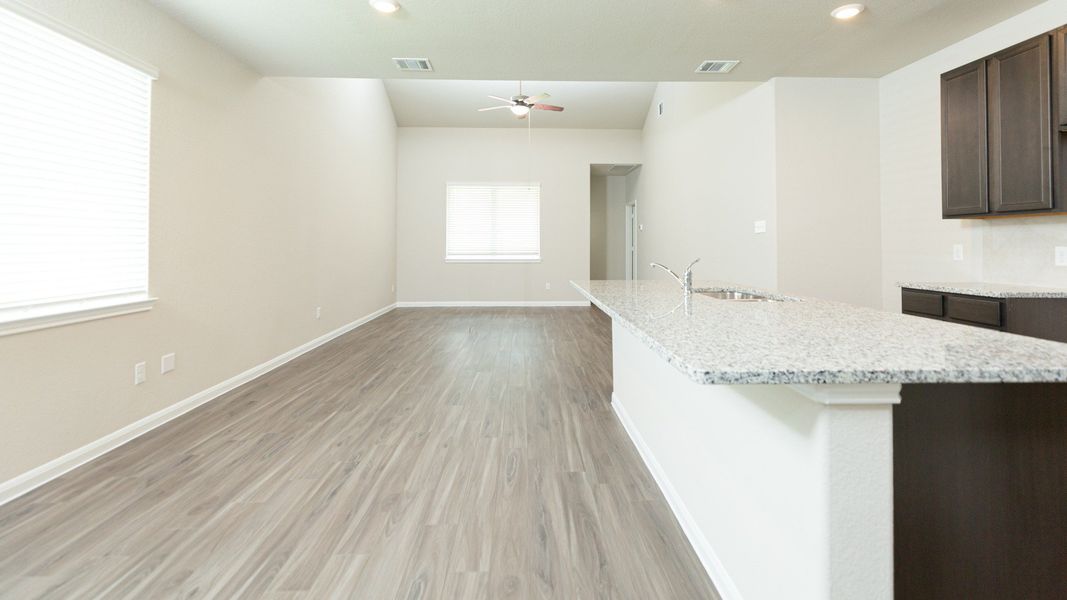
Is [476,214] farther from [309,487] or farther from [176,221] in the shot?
[309,487]

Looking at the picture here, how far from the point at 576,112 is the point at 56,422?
329 inches

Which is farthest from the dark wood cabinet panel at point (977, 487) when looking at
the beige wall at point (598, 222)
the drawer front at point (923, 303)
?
the beige wall at point (598, 222)

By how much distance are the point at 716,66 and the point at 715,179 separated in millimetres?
1999

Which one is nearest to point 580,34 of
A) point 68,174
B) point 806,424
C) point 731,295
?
point 731,295

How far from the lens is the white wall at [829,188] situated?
15.7 feet

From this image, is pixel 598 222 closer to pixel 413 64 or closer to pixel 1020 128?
pixel 413 64

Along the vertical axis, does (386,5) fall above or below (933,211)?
above

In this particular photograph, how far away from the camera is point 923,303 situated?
343 cm

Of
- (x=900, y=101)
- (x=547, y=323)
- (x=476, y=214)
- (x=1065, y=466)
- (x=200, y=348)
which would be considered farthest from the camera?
(x=476, y=214)

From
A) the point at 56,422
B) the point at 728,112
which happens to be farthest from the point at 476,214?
the point at 56,422

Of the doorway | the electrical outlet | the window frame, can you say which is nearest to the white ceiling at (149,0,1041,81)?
the electrical outlet

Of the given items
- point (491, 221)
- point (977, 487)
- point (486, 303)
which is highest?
point (491, 221)

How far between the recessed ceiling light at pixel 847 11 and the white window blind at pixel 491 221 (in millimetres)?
6574

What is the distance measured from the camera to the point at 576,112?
912cm
